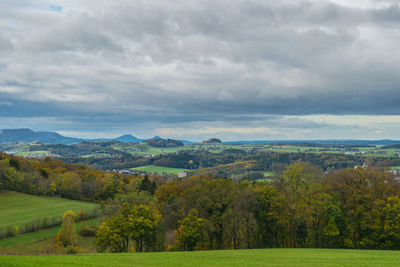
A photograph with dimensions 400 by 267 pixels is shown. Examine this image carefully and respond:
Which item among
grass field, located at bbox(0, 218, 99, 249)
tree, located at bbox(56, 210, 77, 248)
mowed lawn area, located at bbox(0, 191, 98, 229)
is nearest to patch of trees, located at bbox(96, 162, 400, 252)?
tree, located at bbox(56, 210, 77, 248)

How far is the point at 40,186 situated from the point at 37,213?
95.1 ft

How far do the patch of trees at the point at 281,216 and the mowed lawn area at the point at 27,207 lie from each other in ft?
139

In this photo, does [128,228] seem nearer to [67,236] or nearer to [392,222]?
[67,236]

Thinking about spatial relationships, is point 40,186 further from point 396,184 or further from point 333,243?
point 396,184

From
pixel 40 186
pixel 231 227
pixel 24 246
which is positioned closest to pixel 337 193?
pixel 231 227

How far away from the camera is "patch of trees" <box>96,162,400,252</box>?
46.0 m

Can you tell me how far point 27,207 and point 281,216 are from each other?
78.9 m

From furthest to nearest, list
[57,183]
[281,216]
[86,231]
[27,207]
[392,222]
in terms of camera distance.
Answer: [57,183] < [27,207] < [86,231] < [281,216] < [392,222]

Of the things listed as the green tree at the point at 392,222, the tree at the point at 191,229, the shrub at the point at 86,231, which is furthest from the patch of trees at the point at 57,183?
the green tree at the point at 392,222

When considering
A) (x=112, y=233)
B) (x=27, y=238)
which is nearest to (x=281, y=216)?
(x=112, y=233)

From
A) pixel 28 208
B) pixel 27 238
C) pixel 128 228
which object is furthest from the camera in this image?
pixel 28 208

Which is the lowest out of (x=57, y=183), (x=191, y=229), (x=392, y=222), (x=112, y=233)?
(x=57, y=183)

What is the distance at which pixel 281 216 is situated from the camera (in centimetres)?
5019

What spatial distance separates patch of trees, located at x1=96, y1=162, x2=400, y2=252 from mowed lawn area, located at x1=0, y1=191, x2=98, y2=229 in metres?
42.5
